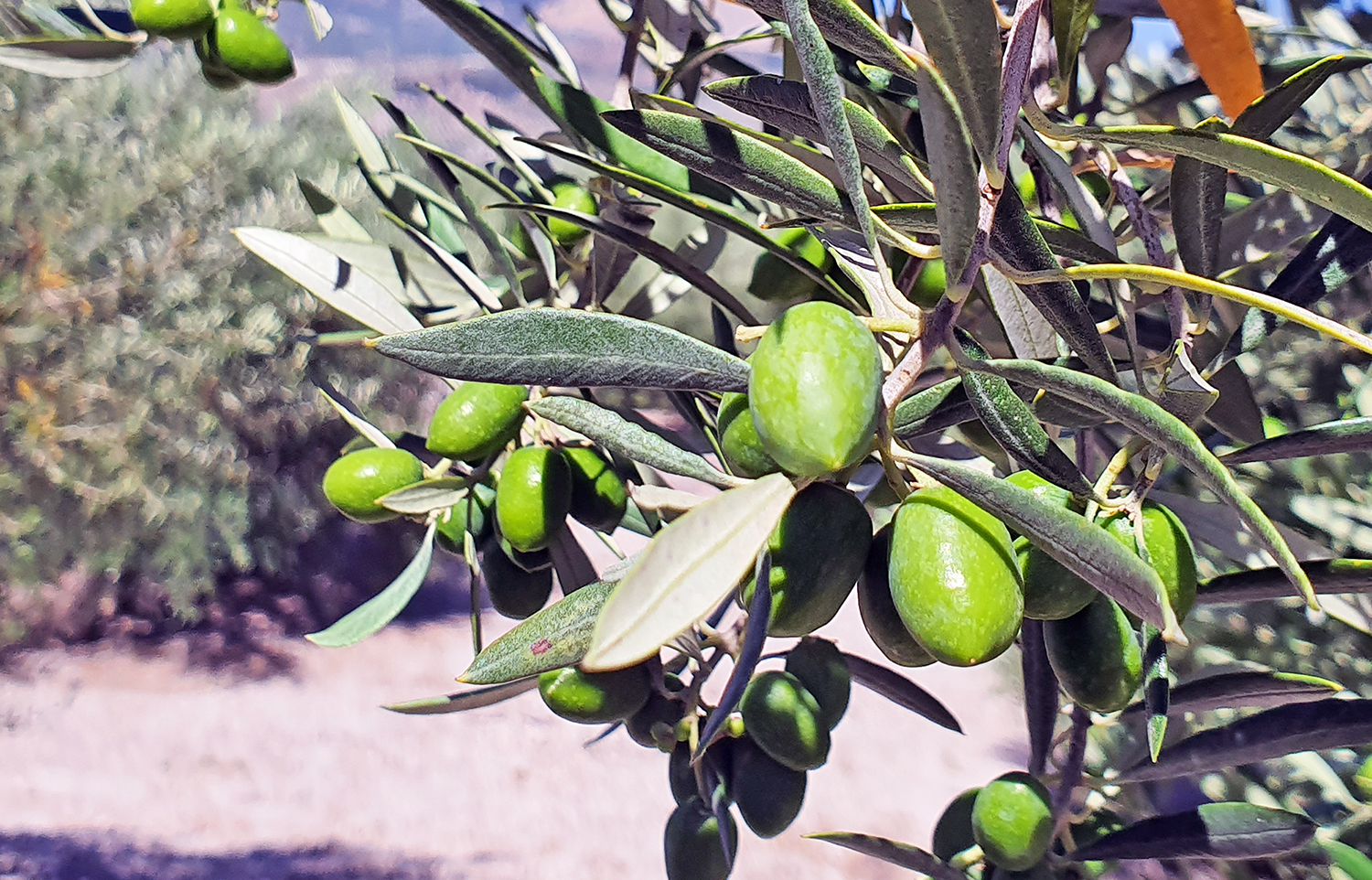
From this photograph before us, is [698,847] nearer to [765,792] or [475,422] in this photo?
[765,792]

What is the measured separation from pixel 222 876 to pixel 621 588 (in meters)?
3.18

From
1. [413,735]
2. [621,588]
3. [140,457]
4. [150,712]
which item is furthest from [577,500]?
[140,457]

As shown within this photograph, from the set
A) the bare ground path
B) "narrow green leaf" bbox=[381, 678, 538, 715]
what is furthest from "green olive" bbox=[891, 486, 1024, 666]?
the bare ground path

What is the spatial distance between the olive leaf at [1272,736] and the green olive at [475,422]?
41 centimetres

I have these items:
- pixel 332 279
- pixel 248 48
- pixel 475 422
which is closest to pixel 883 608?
pixel 475 422

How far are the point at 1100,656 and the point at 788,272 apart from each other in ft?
0.80

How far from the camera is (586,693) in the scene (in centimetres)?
52

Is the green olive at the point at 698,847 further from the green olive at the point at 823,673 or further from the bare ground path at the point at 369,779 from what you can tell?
the bare ground path at the point at 369,779

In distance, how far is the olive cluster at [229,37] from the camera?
62 cm

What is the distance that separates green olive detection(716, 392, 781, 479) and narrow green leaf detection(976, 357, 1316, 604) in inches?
3.8

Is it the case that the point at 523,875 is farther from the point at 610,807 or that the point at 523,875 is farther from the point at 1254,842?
the point at 1254,842

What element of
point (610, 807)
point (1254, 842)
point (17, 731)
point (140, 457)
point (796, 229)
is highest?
point (796, 229)

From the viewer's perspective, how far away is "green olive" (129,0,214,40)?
61 centimetres

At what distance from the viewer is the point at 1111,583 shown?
0.89 ft
